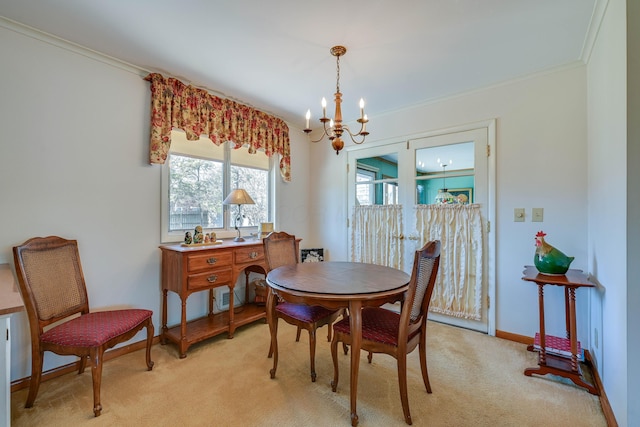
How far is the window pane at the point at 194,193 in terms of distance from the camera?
2.80m

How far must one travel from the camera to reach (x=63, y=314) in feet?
6.37

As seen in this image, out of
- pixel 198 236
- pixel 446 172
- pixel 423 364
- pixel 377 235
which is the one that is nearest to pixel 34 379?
pixel 198 236

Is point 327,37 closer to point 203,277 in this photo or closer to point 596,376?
point 203,277

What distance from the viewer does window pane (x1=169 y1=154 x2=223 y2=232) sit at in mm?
2805

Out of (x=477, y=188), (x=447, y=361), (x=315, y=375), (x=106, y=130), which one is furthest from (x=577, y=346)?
(x=106, y=130)

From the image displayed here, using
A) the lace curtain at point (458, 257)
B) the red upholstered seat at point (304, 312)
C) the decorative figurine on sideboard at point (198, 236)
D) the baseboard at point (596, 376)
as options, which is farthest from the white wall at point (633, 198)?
the decorative figurine on sideboard at point (198, 236)

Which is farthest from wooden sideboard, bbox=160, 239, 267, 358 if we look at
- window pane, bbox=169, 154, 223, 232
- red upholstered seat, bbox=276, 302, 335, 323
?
red upholstered seat, bbox=276, 302, 335, 323

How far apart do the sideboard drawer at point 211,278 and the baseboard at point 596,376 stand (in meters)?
2.67

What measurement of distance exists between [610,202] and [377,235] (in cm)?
218

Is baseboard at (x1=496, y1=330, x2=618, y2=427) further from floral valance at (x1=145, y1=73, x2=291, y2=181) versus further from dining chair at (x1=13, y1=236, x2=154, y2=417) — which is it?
floral valance at (x1=145, y1=73, x2=291, y2=181)

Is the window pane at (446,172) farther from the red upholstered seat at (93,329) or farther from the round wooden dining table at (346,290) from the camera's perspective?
the red upholstered seat at (93,329)

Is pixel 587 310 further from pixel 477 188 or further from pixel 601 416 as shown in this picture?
pixel 477 188

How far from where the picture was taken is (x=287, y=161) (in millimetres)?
3857

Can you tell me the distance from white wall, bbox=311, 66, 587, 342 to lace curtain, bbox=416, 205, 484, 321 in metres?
0.19
